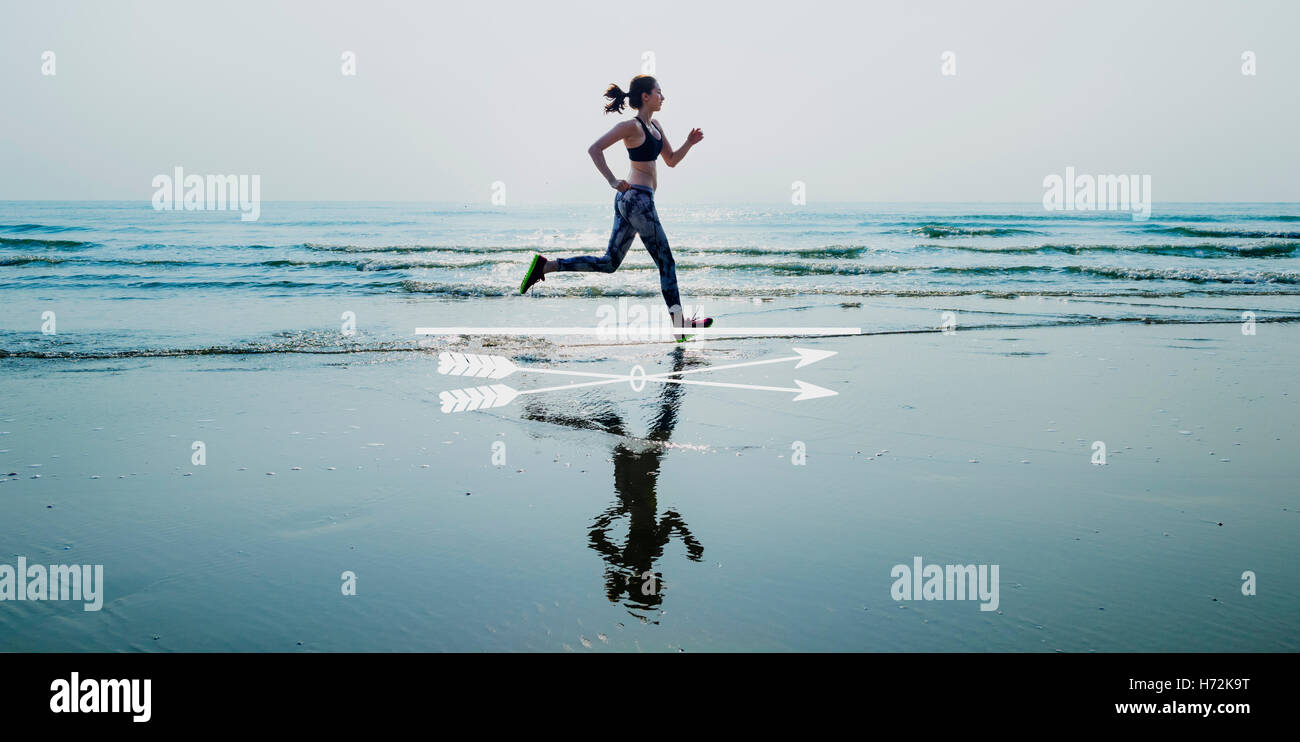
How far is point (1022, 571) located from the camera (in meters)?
3.21

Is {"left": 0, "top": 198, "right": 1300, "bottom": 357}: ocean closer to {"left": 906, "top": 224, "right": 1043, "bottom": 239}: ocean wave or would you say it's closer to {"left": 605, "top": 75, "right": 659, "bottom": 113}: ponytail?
{"left": 906, "top": 224, "right": 1043, "bottom": 239}: ocean wave

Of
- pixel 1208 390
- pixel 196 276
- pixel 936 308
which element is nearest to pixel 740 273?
pixel 936 308

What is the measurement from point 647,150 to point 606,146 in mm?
370

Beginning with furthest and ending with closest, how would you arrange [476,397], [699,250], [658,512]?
[699,250], [476,397], [658,512]

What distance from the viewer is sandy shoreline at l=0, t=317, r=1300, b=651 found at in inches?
110

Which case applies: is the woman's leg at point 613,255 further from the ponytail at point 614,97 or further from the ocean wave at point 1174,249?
the ocean wave at point 1174,249

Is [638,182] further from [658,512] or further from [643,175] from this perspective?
[658,512]

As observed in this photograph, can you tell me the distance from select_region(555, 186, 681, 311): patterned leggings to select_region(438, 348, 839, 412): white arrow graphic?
1131 millimetres

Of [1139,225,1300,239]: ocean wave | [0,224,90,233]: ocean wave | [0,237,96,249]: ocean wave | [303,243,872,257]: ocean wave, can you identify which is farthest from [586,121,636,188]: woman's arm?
[0,224,90,233]: ocean wave

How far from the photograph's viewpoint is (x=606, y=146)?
7.66m

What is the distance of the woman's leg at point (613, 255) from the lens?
8070 mm

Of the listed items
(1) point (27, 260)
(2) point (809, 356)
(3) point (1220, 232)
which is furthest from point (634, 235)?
(3) point (1220, 232)
